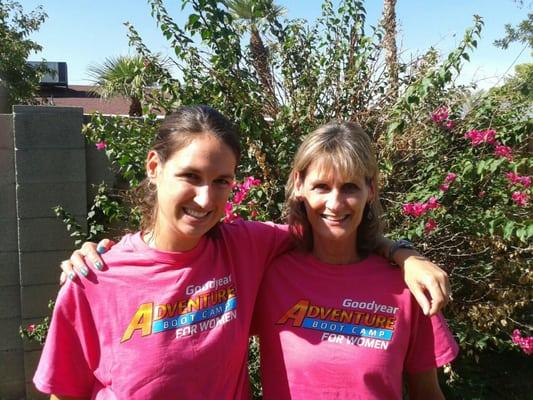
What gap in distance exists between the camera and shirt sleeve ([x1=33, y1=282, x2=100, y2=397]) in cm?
143

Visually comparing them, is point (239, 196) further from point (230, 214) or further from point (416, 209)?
point (416, 209)

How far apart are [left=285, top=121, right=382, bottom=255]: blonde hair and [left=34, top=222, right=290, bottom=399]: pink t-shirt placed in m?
0.39

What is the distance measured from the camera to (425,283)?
1515 mm

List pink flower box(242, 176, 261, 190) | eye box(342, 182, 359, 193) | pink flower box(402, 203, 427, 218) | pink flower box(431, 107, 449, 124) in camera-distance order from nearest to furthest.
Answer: eye box(342, 182, 359, 193), pink flower box(402, 203, 427, 218), pink flower box(242, 176, 261, 190), pink flower box(431, 107, 449, 124)

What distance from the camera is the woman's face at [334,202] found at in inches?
63.9

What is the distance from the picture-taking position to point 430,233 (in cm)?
308

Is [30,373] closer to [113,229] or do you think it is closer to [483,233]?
[113,229]

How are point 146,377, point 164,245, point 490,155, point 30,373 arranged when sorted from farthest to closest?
point 30,373 < point 490,155 < point 164,245 < point 146,377

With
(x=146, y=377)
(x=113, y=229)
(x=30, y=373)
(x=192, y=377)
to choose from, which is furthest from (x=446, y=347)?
(x=30, y=373)

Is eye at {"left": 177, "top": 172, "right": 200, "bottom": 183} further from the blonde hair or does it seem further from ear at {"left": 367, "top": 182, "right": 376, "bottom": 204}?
ear at {"left": 367, "top": 182, "right": 376, "bottom": 204}

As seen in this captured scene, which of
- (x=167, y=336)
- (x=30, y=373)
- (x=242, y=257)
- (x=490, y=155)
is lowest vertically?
(x=30, y=373)

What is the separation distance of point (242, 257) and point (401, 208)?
180 cm

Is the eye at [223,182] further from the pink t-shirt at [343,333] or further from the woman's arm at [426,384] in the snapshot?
the woman's arm at [426,384]

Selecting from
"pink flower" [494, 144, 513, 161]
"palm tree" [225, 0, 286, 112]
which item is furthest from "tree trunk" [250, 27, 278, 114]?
"pink flower" [494, 144, 513, 161]
